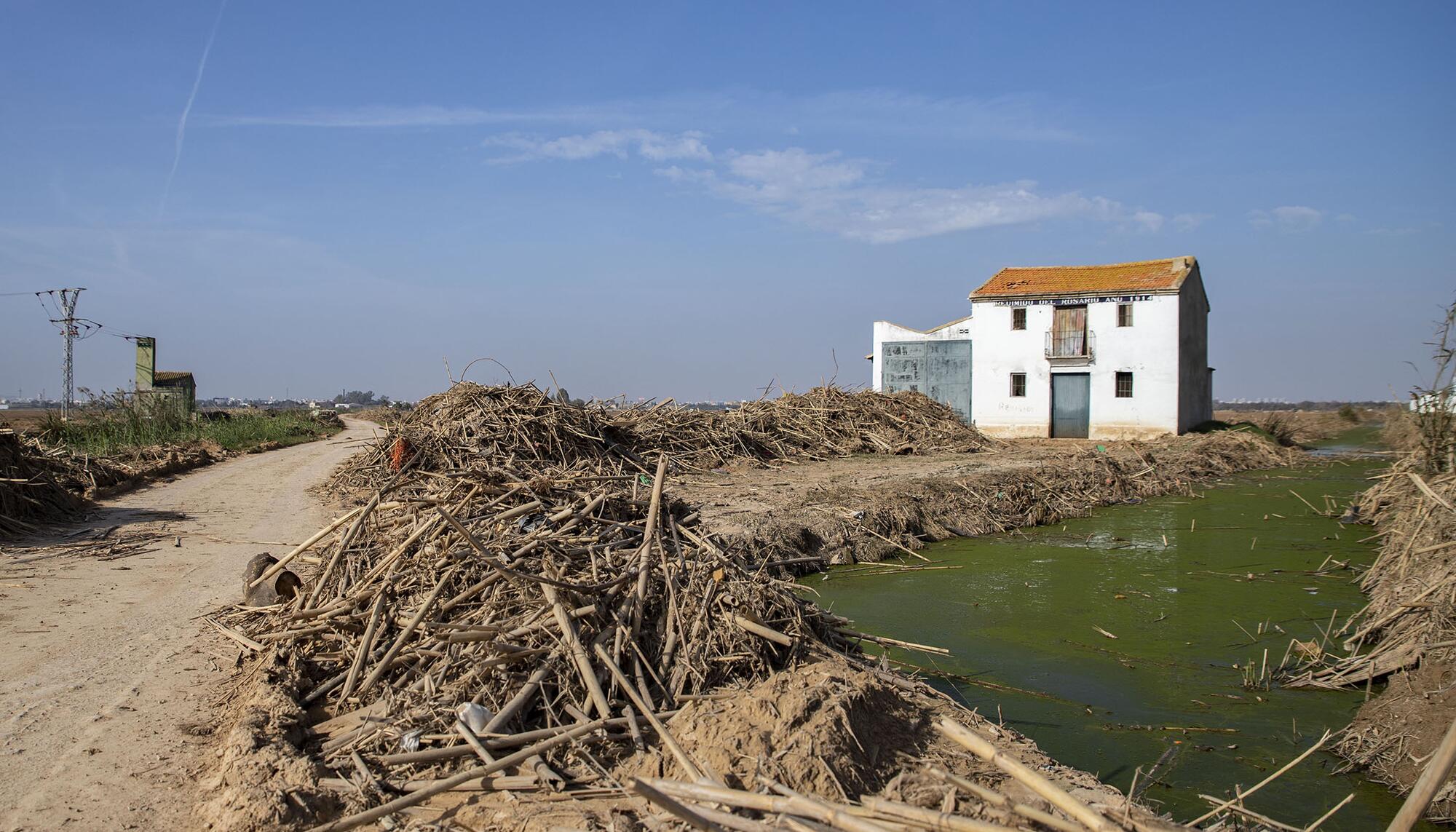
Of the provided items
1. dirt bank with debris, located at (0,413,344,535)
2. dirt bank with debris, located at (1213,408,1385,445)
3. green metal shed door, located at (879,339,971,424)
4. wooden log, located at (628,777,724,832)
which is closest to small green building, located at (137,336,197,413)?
dirt bank with debris, located at (0,413,344,535)

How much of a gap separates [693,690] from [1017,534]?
10261mm

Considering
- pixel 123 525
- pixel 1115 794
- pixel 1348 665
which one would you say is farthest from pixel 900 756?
pixel 123 525

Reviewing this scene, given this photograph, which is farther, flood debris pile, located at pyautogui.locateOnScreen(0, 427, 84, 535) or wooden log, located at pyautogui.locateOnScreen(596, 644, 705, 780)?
flood debris pile, located at pyautogui.locateOnScreen(0, 427, 84, 535)

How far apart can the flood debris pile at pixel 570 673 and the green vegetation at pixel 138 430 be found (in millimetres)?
11730

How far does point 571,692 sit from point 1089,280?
99.3ft

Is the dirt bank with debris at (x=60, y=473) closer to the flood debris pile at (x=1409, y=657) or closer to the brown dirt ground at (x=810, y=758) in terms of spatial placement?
the brown dirt ground at (x=810, y=758)

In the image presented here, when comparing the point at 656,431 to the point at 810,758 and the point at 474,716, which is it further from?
the point at 810,758

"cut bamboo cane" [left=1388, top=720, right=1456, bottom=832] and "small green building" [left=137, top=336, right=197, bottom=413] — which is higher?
"small green building" [left=137, top=336, right=197, bottom=413]

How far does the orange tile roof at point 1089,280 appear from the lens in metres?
29.2

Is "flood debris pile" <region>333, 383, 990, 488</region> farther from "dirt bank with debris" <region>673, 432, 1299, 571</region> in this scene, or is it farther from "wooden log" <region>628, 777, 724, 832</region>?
"wooden log" <region>628, 777, 724, 832</region>

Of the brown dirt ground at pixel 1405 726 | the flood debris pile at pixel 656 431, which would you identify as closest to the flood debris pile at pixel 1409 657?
the brown dirt ground at pixel 1405 726

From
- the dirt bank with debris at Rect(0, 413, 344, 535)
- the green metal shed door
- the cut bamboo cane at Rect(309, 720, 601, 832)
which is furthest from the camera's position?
the green metal shed door

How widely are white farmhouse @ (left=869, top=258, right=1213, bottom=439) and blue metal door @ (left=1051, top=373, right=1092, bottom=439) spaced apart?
0.11 feet

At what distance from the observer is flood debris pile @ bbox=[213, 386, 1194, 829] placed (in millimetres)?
3709
